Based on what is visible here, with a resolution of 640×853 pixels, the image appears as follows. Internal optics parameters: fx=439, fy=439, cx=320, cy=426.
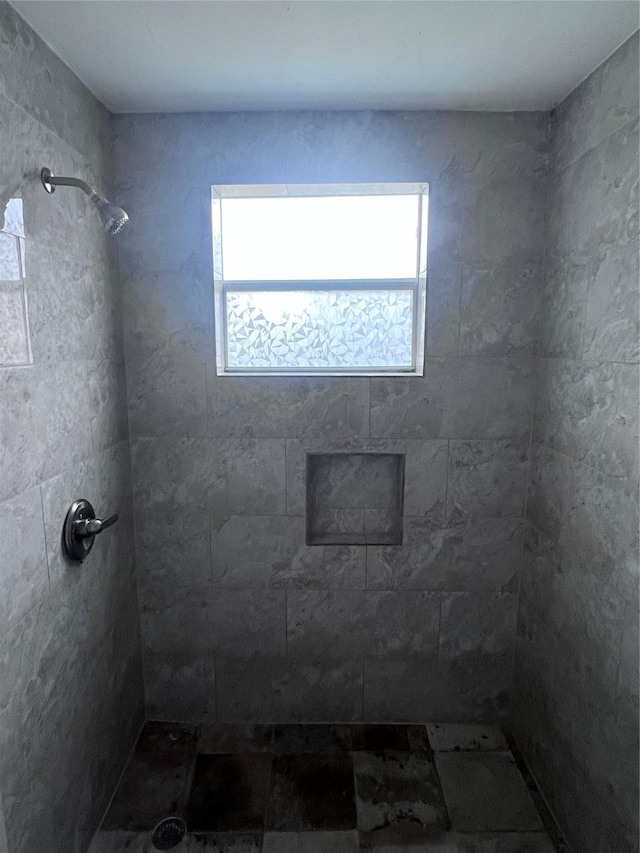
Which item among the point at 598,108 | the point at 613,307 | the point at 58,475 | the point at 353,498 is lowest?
the point at 353,498

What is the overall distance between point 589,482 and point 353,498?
2.90ft

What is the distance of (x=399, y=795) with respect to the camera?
1.58m

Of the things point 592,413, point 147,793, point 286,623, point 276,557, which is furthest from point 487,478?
point 147,793

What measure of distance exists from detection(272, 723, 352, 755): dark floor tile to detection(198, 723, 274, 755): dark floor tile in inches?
1.7

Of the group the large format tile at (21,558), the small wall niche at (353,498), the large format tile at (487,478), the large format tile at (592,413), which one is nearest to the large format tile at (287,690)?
the small wall niche at (353,498)

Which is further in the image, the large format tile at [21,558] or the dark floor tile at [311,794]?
the dark floor tile at [311,794]

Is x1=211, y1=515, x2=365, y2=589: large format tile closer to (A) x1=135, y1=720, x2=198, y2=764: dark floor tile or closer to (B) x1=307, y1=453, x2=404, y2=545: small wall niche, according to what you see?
(B) x1=307, y1=453, x2=404, y2=545: small wall niche

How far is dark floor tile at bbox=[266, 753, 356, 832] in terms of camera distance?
58.8 inches

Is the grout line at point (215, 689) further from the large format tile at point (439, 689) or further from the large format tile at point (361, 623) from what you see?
the large format tile at point (439, 689)

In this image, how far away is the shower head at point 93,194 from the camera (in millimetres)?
1194

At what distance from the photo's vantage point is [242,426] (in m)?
1.74

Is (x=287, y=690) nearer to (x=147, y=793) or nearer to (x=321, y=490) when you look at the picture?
(x=147, y=793)

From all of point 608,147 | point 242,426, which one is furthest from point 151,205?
point 608,147

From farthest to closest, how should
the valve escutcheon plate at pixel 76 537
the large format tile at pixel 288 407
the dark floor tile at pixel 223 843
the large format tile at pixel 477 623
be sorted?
the large format tile at pixel 477 623
the large format tile at pixel 288 407
the dark floor tile at pixel 223 843
the valve escutcheon plate at pixel 76 537
